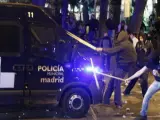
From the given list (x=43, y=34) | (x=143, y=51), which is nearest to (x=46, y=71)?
(x=43, y=34)

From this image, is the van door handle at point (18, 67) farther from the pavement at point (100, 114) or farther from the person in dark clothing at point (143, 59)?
the person in dark clothing at point (143, 59)

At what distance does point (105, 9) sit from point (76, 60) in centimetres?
Result: 1669

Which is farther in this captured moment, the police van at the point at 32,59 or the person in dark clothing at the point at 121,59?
the person in dark clothing at the point at 121,59

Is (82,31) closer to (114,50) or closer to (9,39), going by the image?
(114,50)

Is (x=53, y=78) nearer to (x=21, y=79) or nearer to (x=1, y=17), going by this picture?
(x=21, y=79)

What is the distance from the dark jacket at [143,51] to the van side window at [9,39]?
4.33 m

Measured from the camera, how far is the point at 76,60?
851cm

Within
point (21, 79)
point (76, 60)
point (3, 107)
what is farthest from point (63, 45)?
point (3, 107)

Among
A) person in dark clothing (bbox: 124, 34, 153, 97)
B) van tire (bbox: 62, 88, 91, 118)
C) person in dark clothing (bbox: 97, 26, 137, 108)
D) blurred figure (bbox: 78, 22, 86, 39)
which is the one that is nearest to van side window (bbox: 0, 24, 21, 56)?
van tire (bbox: 62, 88, 91, 118)

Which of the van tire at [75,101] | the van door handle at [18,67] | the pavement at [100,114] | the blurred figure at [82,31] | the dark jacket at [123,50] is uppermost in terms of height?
the blurred figure at [82,31]

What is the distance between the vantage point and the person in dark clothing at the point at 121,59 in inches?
374

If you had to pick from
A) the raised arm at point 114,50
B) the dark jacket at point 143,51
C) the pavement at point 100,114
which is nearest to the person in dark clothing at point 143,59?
the dark jacket at point 143,51

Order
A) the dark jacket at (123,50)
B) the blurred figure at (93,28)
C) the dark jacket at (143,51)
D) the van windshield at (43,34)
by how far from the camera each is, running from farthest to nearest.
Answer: the blurred figure at (93,28) → the dark jacket at (143,51) → the dark jacket at (123,50) → the van windshield at (43,34)

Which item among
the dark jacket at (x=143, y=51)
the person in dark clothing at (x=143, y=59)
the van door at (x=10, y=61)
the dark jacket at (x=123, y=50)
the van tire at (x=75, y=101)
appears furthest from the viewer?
the dark jacket at (x=143, y=51)
